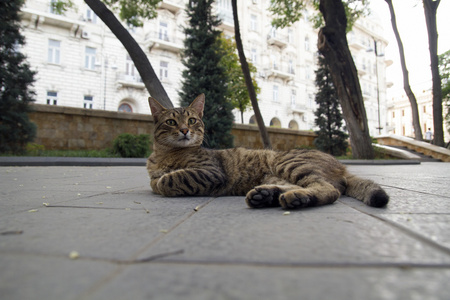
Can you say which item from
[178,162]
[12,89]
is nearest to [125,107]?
[12,89]

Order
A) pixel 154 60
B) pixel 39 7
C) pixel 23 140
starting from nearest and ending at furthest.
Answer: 1. pixel 23 140
2. pixel 39 7
3. pixel 154 60

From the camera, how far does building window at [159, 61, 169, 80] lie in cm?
2647

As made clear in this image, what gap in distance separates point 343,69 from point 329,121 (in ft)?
26.8

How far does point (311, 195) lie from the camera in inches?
78.0

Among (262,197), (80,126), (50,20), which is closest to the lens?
(262,197)

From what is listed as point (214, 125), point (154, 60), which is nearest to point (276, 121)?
point (154, 60)

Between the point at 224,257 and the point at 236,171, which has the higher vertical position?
the point at 236,171

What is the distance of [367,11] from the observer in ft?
52.2

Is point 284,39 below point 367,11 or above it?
above

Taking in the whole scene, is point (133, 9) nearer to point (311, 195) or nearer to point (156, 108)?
point (156, 108)

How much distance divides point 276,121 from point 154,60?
16.7 m

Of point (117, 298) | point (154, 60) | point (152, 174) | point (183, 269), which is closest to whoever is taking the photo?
point (117, 298)

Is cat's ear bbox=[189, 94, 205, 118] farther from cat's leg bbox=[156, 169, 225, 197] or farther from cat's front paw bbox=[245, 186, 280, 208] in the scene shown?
cat's front paw bbox=[245, 186, 280, 208]

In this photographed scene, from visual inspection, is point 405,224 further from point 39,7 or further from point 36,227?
point 39,7
